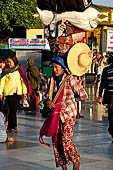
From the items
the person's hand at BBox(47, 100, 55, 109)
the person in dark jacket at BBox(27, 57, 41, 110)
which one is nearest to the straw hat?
the person's hand at BBox(47, 100, 55, 109)

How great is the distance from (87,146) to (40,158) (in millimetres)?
1616

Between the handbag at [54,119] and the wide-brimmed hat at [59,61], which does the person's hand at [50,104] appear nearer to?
the handbag at [54,119]

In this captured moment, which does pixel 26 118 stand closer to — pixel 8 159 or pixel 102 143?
pixel 102 143

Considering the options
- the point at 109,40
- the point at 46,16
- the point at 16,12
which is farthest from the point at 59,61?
the point at 16,12

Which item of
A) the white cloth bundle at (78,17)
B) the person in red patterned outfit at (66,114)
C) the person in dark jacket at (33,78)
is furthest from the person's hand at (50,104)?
the person in dark jacket at (33,78)

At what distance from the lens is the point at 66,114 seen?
730 cm

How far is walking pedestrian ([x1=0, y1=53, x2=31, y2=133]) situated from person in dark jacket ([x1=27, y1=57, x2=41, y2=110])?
558cm

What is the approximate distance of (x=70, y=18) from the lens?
13047 mm

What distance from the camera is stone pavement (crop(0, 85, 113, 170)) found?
796cm

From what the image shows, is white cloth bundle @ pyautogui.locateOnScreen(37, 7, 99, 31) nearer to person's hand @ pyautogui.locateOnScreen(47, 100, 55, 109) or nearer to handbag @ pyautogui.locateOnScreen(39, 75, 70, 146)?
handbag @ pyautogui.locateOnScreen(39, 75, 70, 146)

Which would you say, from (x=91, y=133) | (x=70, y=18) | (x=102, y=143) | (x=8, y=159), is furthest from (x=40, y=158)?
(x=70, y=18)

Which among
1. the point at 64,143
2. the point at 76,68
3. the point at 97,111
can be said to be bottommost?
the point at 97,111

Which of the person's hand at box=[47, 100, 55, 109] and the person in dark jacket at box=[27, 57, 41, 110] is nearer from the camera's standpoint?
the person's hand at box=[47, 100, 55, 109]

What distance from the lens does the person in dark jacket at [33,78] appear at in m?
18.0
